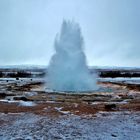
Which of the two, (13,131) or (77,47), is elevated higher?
(77,47)

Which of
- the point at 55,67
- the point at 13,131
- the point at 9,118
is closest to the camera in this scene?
the point at 13,131

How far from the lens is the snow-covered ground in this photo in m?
12.1

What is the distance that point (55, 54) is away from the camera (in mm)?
43375

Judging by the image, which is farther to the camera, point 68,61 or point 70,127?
point 68,61

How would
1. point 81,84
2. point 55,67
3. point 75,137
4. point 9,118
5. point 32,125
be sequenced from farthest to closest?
1. point 55,67
2. point 81,84
3. point 9,118
4. point 32,125
5. point 75,137

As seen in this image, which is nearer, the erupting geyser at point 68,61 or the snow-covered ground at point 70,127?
the snow-covered ground at point 70,127

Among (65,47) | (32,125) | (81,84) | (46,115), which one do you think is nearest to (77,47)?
(65,47)

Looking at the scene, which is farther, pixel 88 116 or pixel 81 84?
pixel 81 84

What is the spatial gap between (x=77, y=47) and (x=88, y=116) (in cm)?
2597

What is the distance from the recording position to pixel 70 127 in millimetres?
13930

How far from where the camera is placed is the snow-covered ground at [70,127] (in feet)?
39.8

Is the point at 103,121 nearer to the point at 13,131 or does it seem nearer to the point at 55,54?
the point at 13,131

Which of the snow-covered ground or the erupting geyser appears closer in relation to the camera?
the snow-covered ground

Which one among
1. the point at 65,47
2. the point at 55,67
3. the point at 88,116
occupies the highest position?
the point at 65,47
